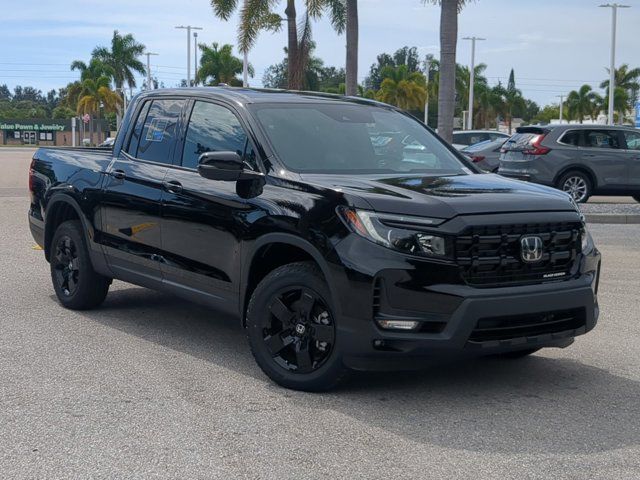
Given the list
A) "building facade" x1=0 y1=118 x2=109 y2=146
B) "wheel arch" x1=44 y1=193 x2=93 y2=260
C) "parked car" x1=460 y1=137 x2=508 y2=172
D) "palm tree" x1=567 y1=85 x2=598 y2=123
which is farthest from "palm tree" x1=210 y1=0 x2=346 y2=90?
"building facade" x1=0 y1=118 x2=109 y2=146

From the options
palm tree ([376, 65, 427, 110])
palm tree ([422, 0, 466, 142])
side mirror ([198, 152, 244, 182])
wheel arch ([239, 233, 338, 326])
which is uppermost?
palm tree ([376, 65, 427, 110])

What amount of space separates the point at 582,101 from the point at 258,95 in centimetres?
10684

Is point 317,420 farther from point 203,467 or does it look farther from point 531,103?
point 531,103

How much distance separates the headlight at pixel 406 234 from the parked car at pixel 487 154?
17.4m

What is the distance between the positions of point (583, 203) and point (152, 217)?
14088 mm

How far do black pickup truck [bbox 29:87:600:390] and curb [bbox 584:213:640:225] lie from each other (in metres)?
10.1

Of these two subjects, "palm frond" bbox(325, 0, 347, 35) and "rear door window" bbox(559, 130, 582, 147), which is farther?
"palm frond" bbox(325, 0, 347, 35)

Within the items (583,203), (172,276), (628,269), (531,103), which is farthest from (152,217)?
(531,103)

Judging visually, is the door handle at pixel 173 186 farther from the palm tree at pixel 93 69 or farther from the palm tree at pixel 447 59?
the palm tree at pixel 93 69

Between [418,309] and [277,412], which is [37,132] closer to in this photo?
[277,412]

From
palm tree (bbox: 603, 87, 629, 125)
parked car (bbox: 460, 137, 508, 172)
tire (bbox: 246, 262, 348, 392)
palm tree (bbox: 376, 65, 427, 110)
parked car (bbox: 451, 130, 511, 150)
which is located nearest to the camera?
tire (bbox: 246, 262, 348, 392)

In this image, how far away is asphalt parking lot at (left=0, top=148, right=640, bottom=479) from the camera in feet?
14.1

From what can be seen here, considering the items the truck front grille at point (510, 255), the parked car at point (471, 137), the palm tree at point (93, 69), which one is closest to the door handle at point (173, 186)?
the truck front grille at point (510, 255)

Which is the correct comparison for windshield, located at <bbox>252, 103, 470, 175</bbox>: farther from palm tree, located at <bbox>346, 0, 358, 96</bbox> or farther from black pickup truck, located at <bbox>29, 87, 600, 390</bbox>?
palm tree, located at <bbox>346, 0, 358, 96</bbox>
